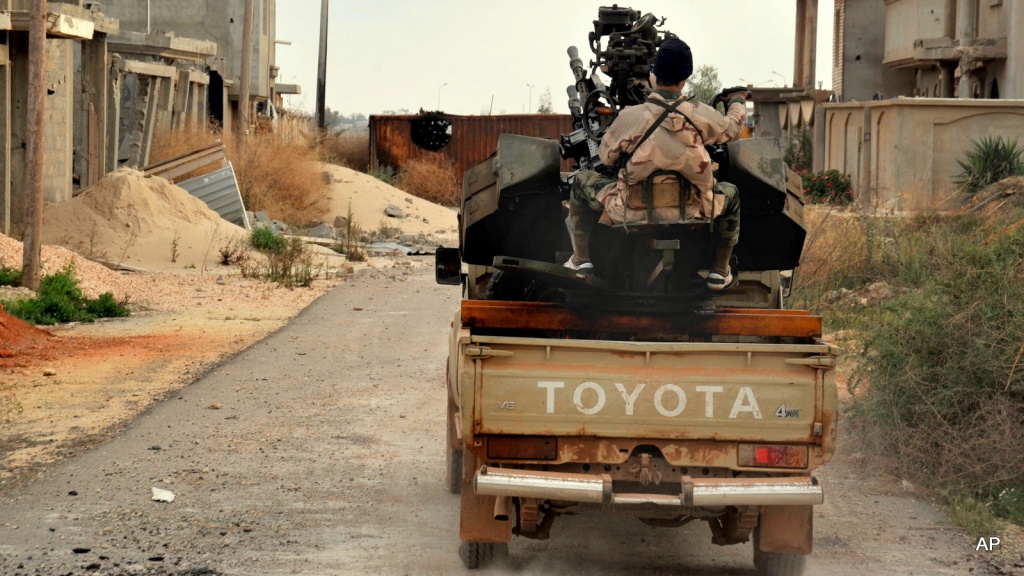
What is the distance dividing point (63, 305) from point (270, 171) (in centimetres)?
1368

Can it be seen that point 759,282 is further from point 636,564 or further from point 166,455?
point 166,455

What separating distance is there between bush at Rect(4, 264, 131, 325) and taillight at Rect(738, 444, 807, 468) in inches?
382

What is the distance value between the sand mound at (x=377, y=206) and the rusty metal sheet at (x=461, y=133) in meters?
4.48

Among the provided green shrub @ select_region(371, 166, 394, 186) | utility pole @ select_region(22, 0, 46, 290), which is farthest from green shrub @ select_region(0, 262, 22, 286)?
green shrub @ select_region(371, 166, 394, 186)

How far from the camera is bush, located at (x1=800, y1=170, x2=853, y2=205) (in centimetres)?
2353

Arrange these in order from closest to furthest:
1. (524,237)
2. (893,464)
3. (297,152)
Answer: (524,237) → (893,464) → (297,152)

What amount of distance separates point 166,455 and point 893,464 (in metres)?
4.48

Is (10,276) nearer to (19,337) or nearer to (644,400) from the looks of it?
(19,337)

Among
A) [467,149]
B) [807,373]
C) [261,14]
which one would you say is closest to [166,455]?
[807,373]

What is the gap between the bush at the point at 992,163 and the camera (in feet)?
64.8

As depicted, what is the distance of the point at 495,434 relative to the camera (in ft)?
14.9

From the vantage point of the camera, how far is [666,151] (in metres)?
4.67

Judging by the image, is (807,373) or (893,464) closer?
(807,373)

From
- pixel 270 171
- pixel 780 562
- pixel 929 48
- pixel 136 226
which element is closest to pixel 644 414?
pixel 780 562
